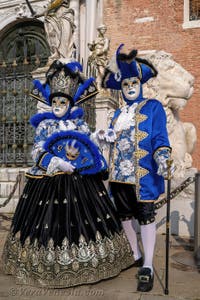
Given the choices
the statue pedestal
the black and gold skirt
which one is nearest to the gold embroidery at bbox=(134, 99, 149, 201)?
the black and gold skirt

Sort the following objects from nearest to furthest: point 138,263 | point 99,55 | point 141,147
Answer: point 141,147 → point 138,263 → point 99,55

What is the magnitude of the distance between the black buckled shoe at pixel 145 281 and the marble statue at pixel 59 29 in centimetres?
574

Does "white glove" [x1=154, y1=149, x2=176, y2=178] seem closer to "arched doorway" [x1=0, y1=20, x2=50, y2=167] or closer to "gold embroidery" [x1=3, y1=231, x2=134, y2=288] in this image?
"gold embroidery" [x1=3, y1=231, x2=134, y2=288]

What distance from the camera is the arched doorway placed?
26.5ft

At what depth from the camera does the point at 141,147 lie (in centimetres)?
317

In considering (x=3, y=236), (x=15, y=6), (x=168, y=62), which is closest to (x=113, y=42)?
(x=15, y=6)

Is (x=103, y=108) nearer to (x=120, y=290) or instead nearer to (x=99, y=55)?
(x=99, y=55)

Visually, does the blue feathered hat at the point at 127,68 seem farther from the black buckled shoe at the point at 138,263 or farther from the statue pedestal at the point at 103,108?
the statue pedestal at the point at 103,108

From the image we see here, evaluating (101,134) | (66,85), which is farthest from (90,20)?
(101,134)

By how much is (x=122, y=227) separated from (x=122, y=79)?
1473mm

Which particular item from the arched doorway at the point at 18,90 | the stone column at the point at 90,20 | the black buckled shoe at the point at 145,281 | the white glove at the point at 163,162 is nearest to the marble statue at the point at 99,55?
the arched doorway at the point at 18,90

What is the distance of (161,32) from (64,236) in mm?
9214

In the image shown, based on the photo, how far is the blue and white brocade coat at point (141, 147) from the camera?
3.12m

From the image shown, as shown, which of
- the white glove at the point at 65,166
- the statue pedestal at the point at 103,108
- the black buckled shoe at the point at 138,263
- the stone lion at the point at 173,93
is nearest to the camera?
the white glove at the point at 65,166
